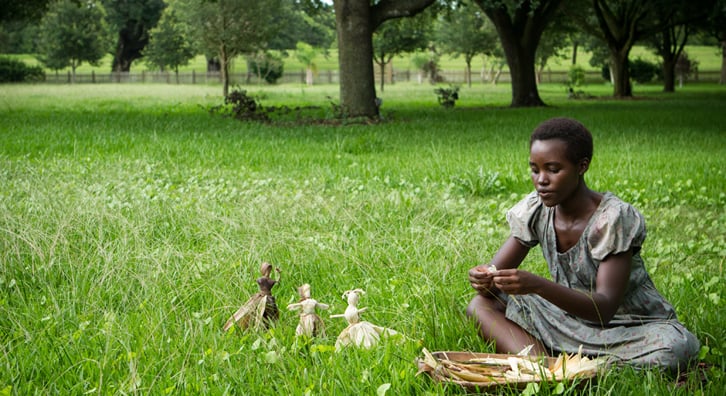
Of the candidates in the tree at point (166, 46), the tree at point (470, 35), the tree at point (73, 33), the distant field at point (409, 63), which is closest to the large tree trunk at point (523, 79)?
the tree at point (470, 35)

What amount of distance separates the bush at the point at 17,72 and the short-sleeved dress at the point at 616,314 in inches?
2353

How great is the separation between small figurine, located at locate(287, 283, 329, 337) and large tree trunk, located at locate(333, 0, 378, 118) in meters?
13.9

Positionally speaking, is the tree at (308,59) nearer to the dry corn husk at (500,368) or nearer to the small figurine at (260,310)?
the small figurine at (260,310)

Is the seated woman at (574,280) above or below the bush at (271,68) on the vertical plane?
below

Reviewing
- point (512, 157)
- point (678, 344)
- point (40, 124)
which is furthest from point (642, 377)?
point (40, 124)

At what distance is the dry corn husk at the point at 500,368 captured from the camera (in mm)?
2826

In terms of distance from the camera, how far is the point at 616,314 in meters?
3.49

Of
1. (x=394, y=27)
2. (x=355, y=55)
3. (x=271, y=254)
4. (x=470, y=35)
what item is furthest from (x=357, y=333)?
(x=470, y=35)

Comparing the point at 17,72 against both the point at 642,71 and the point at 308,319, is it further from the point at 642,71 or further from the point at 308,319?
the point at 308,319

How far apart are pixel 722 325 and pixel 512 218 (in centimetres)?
120

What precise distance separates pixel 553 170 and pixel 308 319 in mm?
1319

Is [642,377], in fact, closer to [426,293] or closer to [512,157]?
[426,293]

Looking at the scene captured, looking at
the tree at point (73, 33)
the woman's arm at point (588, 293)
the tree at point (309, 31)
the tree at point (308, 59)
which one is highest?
the tree at point (309, 31)

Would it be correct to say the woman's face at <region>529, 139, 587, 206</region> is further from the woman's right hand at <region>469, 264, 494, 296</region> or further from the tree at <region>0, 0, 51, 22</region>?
the tree at <region>0, 0, 51, 22</region>
